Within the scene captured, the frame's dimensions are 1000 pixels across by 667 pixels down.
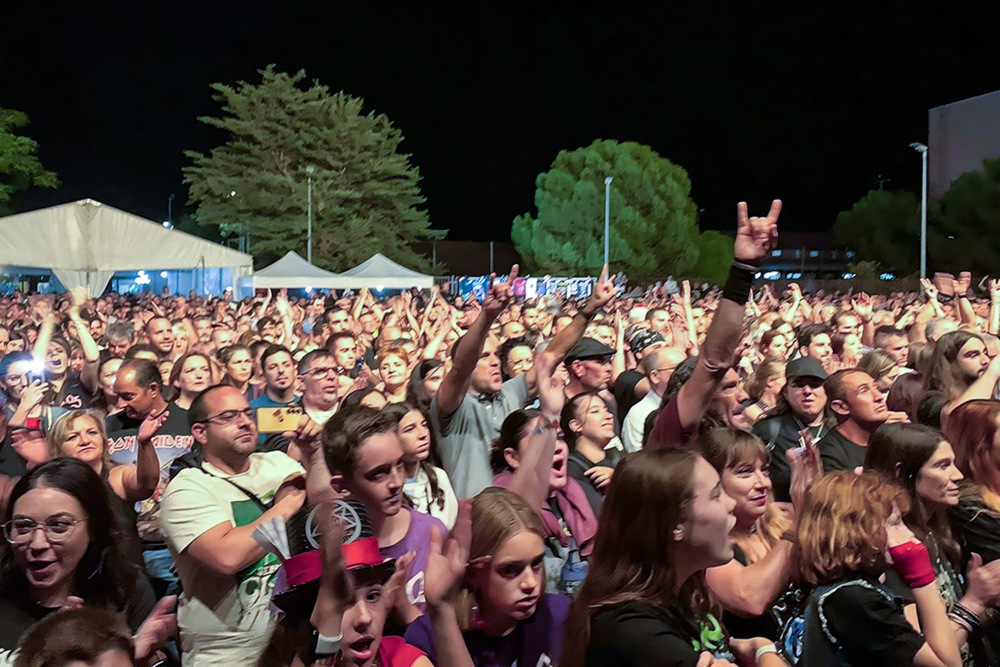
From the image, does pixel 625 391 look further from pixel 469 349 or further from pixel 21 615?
pixel 21 615

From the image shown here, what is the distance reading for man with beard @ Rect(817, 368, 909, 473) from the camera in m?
5.54

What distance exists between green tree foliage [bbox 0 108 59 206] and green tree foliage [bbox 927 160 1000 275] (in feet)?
136

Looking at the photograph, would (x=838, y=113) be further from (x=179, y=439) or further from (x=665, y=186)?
(x=179, y=439)

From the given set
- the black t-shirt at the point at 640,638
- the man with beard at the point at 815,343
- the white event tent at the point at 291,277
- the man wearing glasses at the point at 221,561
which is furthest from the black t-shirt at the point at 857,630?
the white event tent at the point at 291,277

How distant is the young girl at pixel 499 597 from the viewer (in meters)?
3.16

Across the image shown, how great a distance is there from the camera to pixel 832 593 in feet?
10.4

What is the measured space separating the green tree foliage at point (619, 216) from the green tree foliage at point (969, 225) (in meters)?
16.7

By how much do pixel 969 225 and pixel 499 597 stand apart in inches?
2040

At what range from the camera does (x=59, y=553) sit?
340 centimetres

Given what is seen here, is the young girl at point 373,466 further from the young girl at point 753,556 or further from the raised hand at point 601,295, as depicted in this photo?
the raised hand at point 601,295

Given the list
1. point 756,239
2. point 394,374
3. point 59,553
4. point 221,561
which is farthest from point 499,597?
point 394,374

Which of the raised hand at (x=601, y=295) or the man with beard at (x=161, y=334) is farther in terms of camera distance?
the man with beard at (x=161, y=334)

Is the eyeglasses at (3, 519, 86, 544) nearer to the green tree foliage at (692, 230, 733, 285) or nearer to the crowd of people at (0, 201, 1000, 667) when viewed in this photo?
the crowd of people at (0, 201, 1000, 667)

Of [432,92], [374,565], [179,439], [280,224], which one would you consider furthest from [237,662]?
[432,92]
